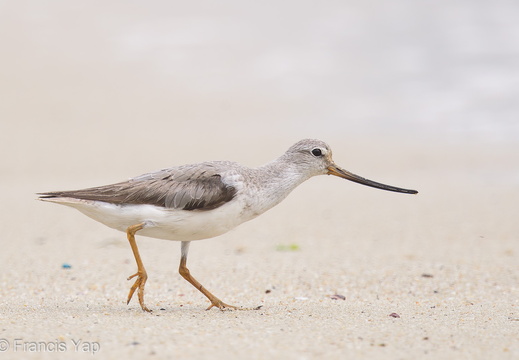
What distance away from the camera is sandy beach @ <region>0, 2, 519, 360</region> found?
4906 millimetres

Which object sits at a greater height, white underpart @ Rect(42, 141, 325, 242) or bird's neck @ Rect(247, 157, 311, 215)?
bird's neck @ Rect(247, 157, 311, 215)

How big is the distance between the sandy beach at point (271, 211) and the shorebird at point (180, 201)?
72cm

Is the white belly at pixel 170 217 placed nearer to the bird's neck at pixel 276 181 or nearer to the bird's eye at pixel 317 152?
the bird's neck at pixel 276 181

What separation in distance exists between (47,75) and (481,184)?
1710 cm

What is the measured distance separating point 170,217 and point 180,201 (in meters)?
0.16

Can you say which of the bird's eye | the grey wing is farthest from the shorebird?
the bird's eye

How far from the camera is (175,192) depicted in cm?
584

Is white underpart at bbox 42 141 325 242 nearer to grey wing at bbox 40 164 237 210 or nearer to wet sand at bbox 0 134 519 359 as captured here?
grey wing at bbox 40 164 237 210

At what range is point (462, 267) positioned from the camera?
854cm

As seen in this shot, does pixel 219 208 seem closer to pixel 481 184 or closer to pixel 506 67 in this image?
pixel 481 184

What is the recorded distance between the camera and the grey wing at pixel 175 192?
19.0 ft

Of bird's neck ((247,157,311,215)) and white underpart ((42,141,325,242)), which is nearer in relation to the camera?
white underpart ((42,141,325,242))

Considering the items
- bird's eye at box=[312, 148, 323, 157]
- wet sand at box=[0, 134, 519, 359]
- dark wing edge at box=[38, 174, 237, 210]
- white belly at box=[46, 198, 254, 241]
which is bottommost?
wet sand at box=[0, 134, 519, 359]

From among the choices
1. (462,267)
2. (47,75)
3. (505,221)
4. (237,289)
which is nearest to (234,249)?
(237,289)
